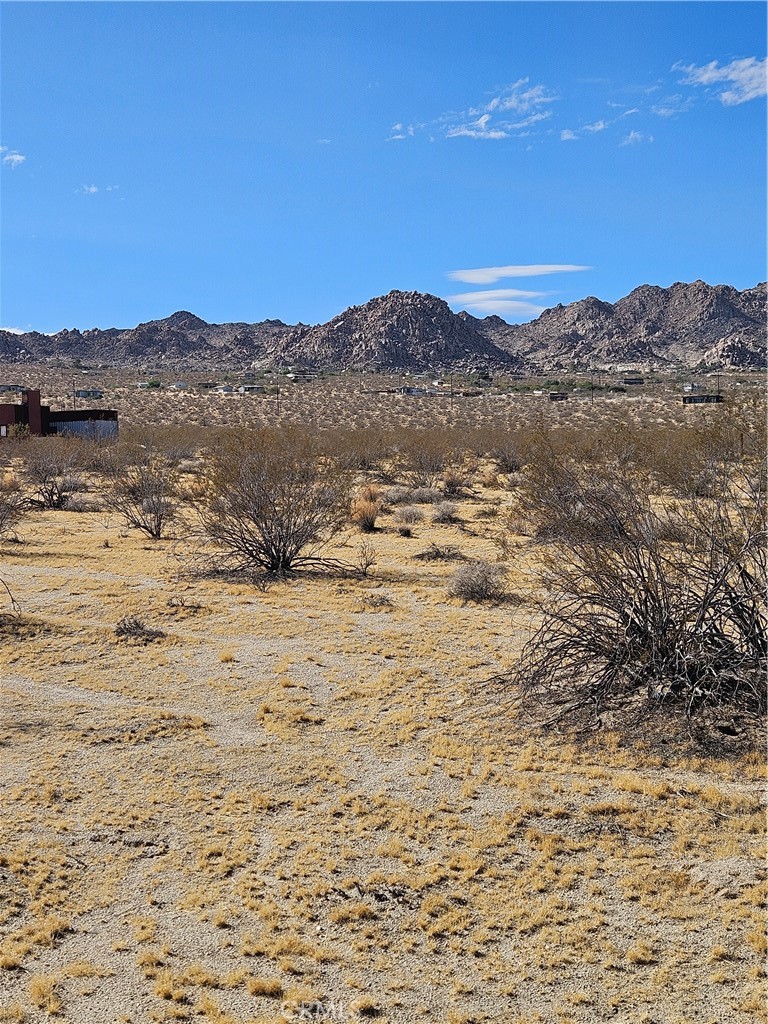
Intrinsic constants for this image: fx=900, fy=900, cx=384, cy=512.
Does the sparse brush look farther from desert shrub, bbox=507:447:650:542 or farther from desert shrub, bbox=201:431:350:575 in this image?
desert shrub, bbox=507:447:650:542

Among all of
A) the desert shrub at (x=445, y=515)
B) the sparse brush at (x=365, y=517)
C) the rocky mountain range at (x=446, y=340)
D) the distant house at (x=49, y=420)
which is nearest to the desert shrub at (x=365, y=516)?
the sparse brush at (x=365, y=517)

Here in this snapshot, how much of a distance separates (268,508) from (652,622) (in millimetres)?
10645

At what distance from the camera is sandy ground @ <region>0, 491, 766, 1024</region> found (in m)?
5.96

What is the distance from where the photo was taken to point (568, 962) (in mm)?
6191

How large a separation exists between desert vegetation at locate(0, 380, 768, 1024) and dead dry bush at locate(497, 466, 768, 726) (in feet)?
0.14

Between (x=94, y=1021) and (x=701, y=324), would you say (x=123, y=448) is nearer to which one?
(x=94, y=1021)

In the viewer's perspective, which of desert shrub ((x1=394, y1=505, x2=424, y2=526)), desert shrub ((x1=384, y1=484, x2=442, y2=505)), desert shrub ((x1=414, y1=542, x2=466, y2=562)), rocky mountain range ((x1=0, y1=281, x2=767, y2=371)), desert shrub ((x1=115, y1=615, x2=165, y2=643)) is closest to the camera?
desert shrub ((x1=115, y1=615, x2=165, y2=643))

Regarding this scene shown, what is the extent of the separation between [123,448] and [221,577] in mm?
22143

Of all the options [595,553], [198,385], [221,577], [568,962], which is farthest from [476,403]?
[568,962]

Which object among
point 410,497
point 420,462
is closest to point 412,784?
point 410,497

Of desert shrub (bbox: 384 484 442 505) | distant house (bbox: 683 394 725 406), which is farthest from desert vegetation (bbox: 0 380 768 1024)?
distant house (bbox: 683 394 725 406)

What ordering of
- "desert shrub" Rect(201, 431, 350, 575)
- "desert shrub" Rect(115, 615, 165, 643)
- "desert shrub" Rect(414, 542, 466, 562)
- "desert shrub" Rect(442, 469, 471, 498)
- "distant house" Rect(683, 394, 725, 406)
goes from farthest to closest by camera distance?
"distant house" Rect(683, 394, 725, 406)
"desert shrub" Rect(442, 469, 471, 498)
"desert shrub" Rect(414, 542, 466, 562)
"desert shrub" Rect(201, 431, 350, 575)
"desert shrub" Rect(115, 615, 165, 643)

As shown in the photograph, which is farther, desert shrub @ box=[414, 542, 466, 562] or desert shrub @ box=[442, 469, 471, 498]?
desert shrub @ box=[442, 469, 471, 498]

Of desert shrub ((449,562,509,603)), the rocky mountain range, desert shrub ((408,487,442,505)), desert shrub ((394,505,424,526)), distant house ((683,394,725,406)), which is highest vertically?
the rocky mountain range
